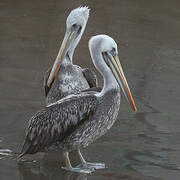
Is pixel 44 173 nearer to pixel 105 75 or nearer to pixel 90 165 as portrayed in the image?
pixel 90 165

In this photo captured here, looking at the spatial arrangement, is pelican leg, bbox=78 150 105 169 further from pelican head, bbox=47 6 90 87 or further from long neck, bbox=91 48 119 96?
pelican head, bbox=47 6 90 87

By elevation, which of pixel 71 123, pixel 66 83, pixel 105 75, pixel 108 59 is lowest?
pixel 71 123

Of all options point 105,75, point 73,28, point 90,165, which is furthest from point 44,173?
point 73,28

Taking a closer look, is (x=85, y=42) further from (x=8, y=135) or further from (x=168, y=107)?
(x=8, y=135)

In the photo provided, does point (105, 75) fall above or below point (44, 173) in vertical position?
above

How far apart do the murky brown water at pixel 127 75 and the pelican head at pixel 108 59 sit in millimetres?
659

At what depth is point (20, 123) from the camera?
5.99 metres

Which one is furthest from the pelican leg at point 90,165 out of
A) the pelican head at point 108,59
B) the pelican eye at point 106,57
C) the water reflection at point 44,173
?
the pelican eye at point 106,57

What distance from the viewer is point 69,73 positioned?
5.73m

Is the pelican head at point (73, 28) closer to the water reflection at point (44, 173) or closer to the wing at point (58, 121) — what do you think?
the wing at point (58, 121)

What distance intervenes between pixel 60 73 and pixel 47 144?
38.7 inches

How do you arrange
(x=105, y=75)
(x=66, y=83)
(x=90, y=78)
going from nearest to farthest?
(x=105, y=75), (x=66, y=83), (x=90, y=78)

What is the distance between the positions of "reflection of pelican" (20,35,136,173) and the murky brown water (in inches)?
9.3

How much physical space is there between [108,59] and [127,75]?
102 inches
